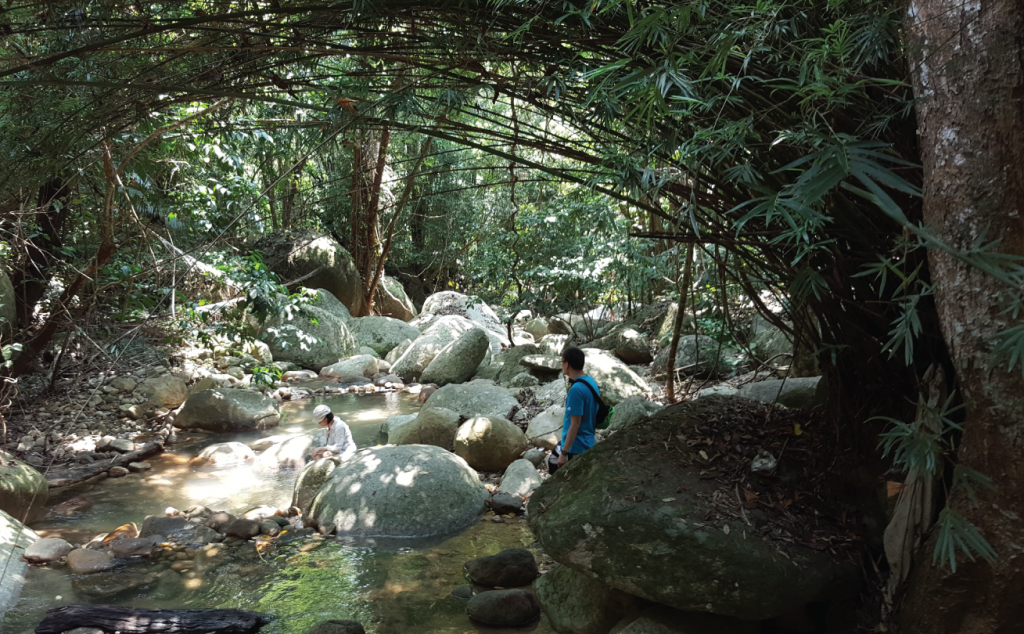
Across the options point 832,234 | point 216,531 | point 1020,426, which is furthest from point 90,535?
point 1020,426

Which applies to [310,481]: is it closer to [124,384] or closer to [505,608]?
[505,608]

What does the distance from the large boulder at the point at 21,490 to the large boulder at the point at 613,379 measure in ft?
15.9

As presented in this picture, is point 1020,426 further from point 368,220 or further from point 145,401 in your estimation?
point 368,220

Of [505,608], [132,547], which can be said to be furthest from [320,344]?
[505,608]

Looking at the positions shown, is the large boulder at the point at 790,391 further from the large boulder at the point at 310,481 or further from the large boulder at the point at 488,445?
the large boulder at the point at 310,481

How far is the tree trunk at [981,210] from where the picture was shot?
171cm

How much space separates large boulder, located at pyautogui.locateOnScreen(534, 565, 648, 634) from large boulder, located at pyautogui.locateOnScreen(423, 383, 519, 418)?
3832mm

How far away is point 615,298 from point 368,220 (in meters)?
4.87

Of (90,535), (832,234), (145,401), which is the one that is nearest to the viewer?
A: (832,234)

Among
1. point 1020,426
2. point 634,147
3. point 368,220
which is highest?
point 368,220

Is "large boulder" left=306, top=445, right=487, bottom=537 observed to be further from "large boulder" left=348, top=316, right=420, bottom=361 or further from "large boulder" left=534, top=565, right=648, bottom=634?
"large boulder" left=348, top=316, right=420, bottom=361

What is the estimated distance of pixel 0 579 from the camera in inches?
155

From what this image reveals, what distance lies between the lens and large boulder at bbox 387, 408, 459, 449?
6.55 m

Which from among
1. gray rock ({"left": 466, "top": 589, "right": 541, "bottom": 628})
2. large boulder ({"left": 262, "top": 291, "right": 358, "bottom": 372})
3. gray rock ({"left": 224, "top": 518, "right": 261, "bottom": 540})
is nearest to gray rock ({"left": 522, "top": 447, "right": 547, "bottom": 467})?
gray rock ({"left": 224, "top": 518, "right": 261, "bottom": 540})
